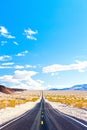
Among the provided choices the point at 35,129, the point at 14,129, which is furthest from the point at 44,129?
the point at 14,129

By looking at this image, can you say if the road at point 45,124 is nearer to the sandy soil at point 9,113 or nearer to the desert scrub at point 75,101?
the sandy soil at point 9,113

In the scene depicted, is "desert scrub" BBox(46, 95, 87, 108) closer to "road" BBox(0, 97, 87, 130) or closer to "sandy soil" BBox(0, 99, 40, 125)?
"sandy soil" BBox(0, 99, 40, 125)

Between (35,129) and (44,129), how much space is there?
0.56m

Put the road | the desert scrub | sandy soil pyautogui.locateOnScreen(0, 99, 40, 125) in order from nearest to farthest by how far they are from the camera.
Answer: the road → sandy soil pyautogui.locateOnScreen(0, 99, 40, 125) → the desert scrub

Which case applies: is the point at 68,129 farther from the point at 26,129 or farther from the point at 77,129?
the point at 26,129

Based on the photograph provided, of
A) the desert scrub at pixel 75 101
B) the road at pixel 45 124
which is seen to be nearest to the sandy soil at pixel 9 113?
the road at pixel 45 124

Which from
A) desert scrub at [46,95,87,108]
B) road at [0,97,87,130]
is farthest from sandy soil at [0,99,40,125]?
desert scrub at [46,95,87,108]

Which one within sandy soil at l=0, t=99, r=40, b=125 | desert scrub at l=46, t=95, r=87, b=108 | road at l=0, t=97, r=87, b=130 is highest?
desert scrub at l=46, t=95, r=87, b=108

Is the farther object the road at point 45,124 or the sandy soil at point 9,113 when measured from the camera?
the sandy soil at point 9,113

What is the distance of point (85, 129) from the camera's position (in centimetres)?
1755

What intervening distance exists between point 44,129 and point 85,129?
2.57 m

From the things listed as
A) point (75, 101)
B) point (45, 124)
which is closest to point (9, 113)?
point (45, 124)

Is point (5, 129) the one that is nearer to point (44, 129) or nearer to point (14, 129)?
point (14, 129)

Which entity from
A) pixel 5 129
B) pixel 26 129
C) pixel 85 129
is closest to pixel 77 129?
pixel 85 129
